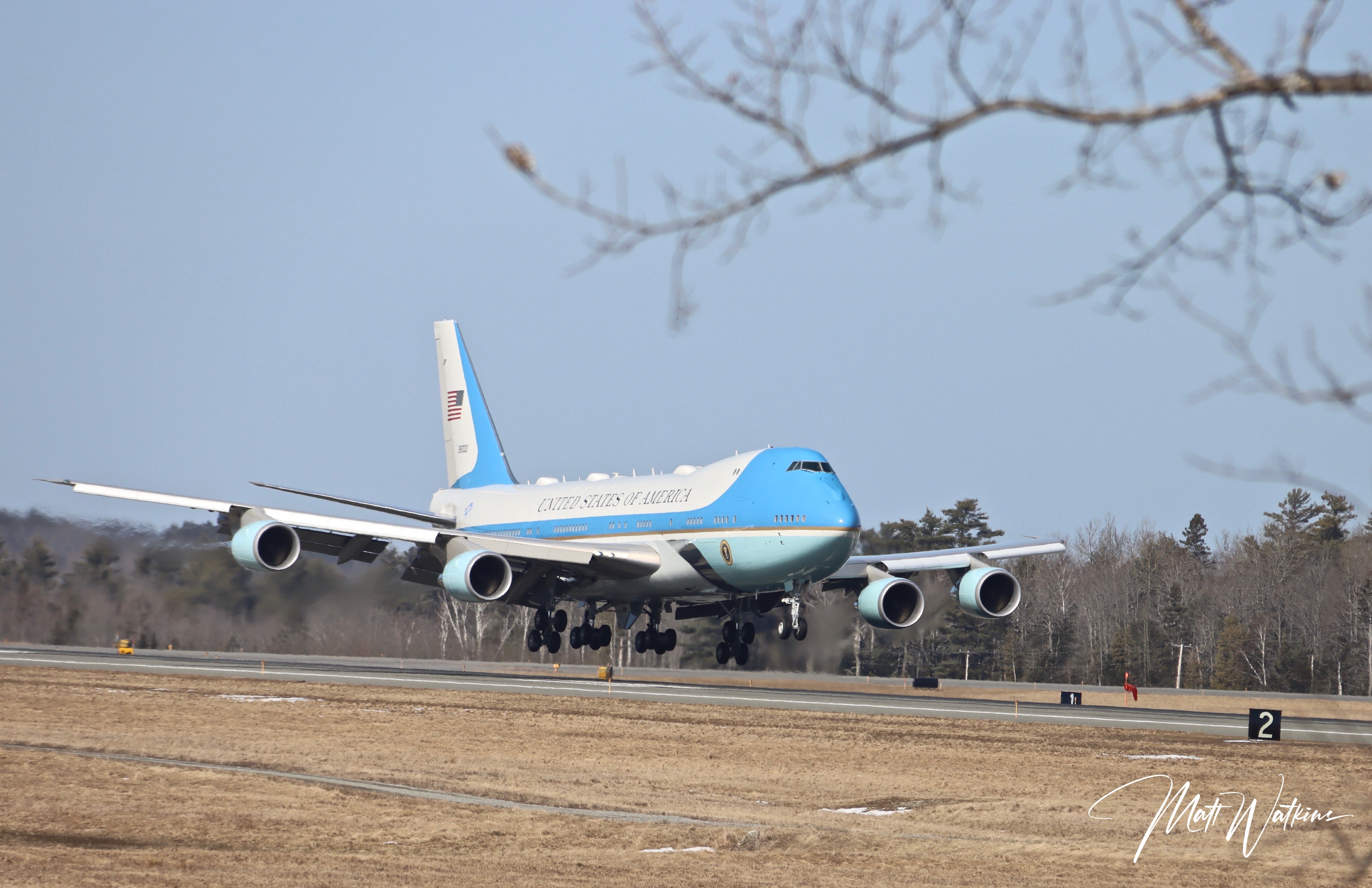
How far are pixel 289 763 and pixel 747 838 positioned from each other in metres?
9.42

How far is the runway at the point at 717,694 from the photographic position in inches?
1224

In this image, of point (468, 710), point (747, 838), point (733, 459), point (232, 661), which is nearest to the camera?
point (747, 838)

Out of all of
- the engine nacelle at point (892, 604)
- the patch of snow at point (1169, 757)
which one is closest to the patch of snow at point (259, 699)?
the engine nacelle at point (892, 604)

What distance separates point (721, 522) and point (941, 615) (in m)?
14.8

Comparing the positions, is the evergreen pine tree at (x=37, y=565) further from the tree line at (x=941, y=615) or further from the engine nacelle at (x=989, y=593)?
the engine nacelle at (x=989, y=593)

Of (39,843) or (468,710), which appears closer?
(39,843)

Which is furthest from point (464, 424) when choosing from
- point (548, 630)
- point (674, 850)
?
point (674, 850)

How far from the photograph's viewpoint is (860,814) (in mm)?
19203

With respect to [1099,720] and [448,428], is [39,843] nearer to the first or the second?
[1099,720]

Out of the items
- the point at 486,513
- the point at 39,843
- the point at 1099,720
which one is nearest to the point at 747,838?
the point at 39,843

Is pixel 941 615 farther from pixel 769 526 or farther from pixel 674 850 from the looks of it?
pixel 674 850

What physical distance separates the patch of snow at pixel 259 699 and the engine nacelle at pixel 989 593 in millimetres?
20328

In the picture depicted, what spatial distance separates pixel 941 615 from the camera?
5053cm

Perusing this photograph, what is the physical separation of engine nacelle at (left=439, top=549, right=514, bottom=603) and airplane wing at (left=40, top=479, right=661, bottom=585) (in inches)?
13.0
